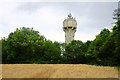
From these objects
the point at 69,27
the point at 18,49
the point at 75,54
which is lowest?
the point at 75,54

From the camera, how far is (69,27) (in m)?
54.1

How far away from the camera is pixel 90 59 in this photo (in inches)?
1334

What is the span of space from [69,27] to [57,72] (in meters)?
32.8

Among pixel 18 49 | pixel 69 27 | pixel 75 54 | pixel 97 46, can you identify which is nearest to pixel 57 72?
pixel 97 46

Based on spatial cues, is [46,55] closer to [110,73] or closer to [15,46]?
[15,46]

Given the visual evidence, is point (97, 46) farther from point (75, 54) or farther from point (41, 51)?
point (41, 51)

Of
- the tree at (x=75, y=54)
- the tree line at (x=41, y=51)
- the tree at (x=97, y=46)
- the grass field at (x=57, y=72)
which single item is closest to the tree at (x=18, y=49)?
the tree line at (x=41, y=51)

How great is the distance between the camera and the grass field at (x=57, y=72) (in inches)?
793

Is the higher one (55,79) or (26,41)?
(26,41)

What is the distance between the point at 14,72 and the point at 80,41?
65.3 ft

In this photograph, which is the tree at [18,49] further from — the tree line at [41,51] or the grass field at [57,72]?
the grass field at [57,72]

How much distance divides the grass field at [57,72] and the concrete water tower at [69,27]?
30.1 m

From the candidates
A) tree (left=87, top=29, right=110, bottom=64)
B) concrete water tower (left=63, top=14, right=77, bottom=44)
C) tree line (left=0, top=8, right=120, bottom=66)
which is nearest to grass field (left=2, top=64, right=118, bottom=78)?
tree (left=87, top=29, right=110, bottom=64)

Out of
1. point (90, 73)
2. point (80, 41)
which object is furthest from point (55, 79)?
point (80, 41)
